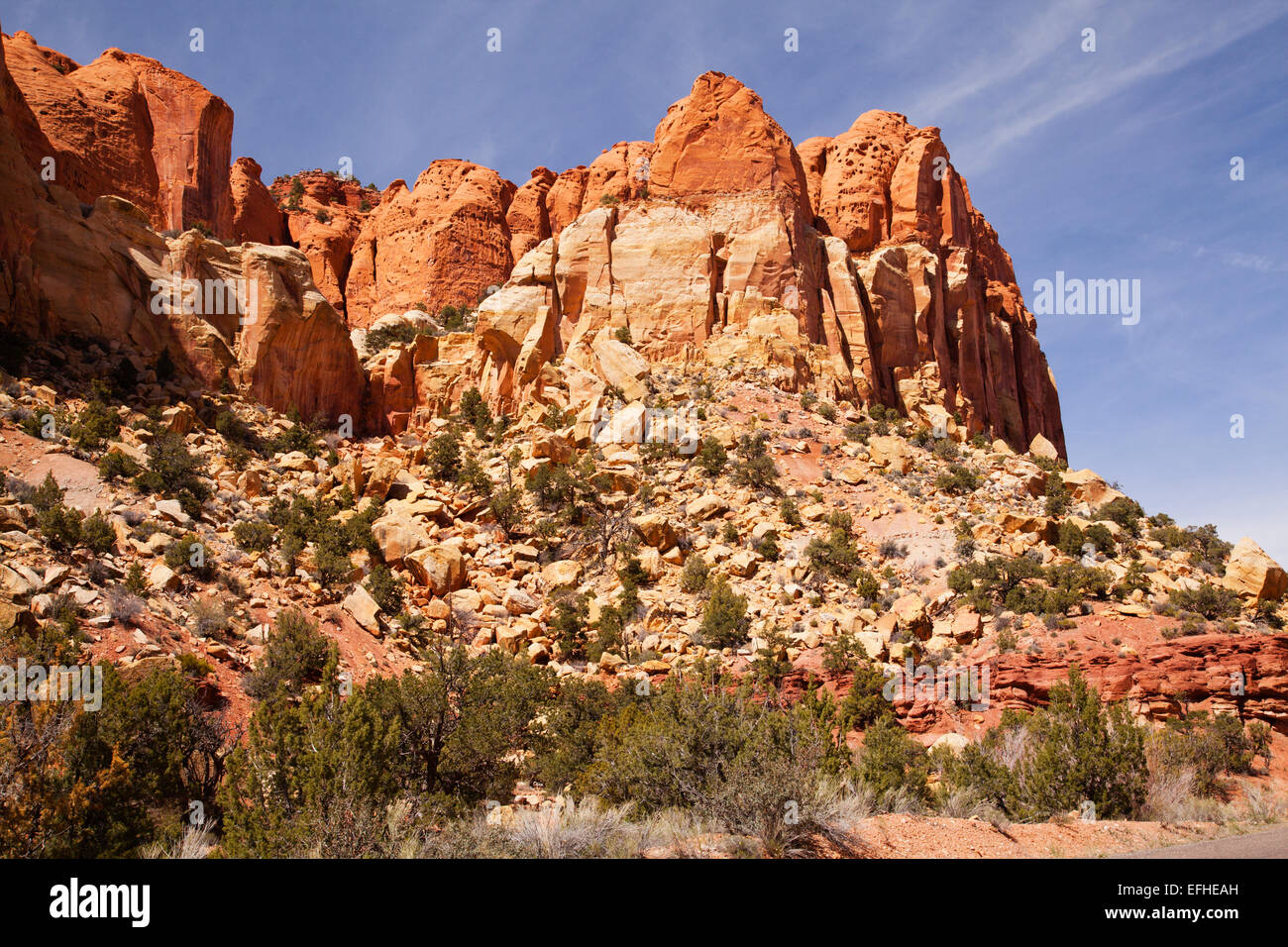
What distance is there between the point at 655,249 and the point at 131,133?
2379 cm

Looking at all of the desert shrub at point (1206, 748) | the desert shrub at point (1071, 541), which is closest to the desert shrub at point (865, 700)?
the desert shrub at point (1206, 748)

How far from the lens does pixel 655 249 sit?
121 feet

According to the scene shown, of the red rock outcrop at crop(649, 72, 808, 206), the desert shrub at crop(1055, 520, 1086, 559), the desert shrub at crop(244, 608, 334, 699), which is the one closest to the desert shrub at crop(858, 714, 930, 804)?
the desert shrub at crop(244, 608, 334, 699)

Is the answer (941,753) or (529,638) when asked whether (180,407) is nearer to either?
(529,638)

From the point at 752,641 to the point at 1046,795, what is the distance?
29.6 feet

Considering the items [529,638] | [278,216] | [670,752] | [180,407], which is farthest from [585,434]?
[278,216]

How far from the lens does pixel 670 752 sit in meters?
10.0

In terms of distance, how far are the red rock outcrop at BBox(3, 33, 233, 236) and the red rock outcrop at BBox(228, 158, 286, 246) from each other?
5.24 metres

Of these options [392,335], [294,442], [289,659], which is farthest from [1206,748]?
[392,335]

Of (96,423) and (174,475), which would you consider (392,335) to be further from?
(174,475)

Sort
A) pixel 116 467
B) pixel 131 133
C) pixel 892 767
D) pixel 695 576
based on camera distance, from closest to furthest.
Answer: pixel 892 767
pixel 116 467
pixel 695 576
pixel 131 133

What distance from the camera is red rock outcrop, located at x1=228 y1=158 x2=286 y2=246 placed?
4688 cm

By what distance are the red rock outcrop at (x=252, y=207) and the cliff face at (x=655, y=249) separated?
0.16 meters

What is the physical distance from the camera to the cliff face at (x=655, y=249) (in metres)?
32.5
